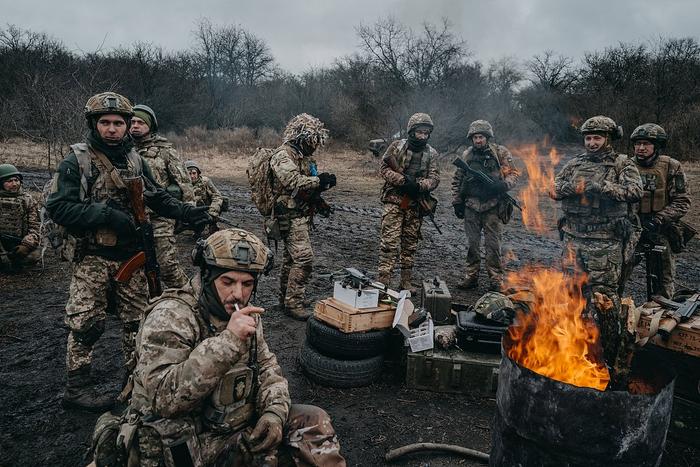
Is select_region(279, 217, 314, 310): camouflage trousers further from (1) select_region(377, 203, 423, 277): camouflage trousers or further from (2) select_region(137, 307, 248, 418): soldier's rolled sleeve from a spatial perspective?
(2) select_region(137, 307, 248, 418): soldier's rolled sleeve

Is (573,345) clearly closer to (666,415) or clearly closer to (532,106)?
(666,415)

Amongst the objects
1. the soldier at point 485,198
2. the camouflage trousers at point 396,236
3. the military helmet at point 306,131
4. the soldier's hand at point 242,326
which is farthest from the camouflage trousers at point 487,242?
the soldier's hand at point 242,326

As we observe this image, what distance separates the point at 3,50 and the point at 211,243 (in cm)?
3548

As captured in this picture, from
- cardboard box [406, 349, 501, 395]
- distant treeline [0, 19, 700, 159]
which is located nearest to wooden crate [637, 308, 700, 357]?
cardboard box [406, 349, 501, 395]

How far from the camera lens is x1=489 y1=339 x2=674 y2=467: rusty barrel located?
2.36 meters

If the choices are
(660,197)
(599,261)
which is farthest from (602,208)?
(660,197)

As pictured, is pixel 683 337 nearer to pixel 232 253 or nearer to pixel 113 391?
pixel 232 253

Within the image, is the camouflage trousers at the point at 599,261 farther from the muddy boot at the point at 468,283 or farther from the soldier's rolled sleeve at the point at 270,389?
the soldier's rolled sleeve at the point at 270,389

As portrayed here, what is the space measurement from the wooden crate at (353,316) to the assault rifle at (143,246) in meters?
1.67

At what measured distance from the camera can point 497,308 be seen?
15.3 feet

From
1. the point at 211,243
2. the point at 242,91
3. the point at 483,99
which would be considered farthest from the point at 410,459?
the point at 242,91

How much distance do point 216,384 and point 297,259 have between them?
3.66m

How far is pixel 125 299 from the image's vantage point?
4.00 metres

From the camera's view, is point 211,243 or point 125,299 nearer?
point 211,243
